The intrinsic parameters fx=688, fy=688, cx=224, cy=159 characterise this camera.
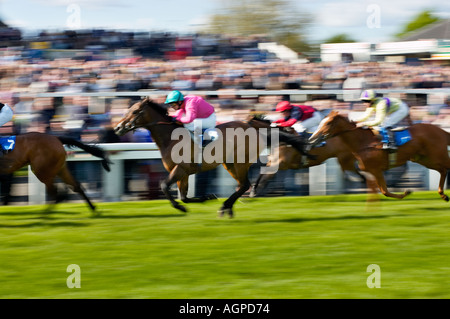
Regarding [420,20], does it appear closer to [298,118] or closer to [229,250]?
[298,118]

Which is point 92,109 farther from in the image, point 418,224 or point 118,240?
point 418,224

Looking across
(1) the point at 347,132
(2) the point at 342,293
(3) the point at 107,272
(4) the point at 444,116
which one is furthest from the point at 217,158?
(4) the point at 444,116

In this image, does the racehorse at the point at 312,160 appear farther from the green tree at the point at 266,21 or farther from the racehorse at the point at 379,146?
the green tree at the point at 266,21

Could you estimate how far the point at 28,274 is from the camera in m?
4.93

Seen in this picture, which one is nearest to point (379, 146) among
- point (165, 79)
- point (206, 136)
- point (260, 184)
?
point (260, 184)

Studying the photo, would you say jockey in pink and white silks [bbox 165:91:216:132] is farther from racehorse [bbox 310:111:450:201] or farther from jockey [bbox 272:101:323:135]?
jockey [bbox 272:101:323:135]

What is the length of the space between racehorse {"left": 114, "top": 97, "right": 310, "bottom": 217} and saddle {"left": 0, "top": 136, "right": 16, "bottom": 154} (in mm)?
1175

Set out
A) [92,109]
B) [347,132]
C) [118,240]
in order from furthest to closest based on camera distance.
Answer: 1. [92,109]
2. [347,132]
3. [118,240]

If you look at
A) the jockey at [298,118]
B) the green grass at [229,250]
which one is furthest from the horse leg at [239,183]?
the jockey at [298,118]

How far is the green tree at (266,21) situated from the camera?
21.3m

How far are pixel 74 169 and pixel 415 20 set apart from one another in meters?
43.4

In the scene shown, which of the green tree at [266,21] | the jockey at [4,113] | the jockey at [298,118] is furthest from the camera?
the green tree at [266,21]

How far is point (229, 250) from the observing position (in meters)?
5.63

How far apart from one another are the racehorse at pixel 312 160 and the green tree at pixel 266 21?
1214 cm
